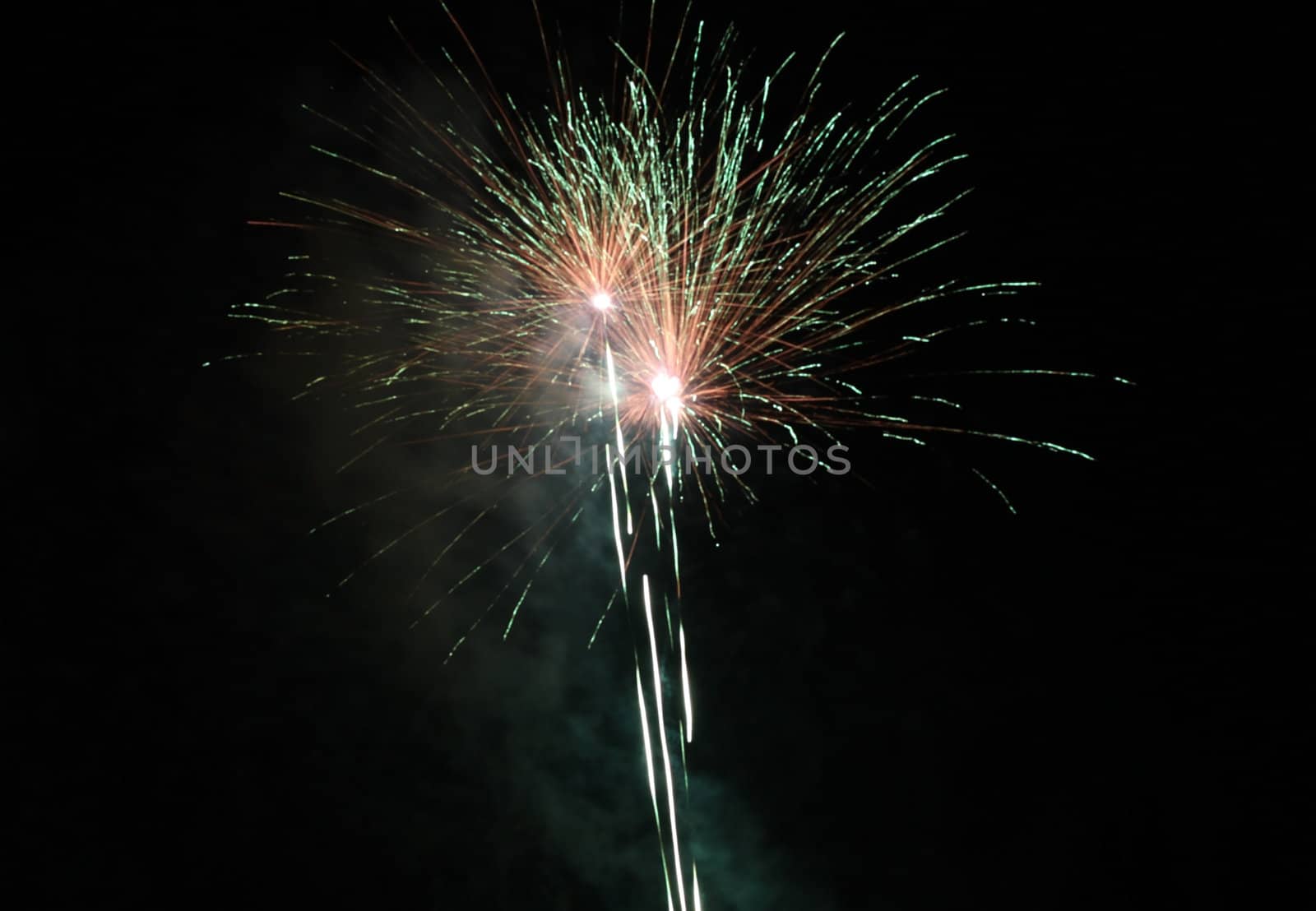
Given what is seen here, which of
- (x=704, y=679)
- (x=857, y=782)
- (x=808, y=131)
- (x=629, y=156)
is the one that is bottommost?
(x=857, y=782)

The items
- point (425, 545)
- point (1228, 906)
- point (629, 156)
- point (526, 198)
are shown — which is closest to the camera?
point (629, 156)

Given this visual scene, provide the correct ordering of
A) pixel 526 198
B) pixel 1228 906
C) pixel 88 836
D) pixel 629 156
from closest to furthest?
pixel 629 156
pixel 526 198
pixel 88 836
pixel 1228 906

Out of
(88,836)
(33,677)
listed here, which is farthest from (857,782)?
(33,677)

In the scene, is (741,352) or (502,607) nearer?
(741,352)

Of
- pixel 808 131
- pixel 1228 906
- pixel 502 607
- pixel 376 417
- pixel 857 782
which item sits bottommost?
pixel 1228 906

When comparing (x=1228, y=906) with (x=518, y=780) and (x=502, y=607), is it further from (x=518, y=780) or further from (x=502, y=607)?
(x=502, y=607)

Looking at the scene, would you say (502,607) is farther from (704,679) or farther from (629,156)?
(629,156)

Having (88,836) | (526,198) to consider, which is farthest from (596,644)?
(88,836)

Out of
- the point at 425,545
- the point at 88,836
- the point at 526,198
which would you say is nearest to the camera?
the point at 526,198

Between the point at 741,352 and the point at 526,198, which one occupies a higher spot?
the point at 526,198
